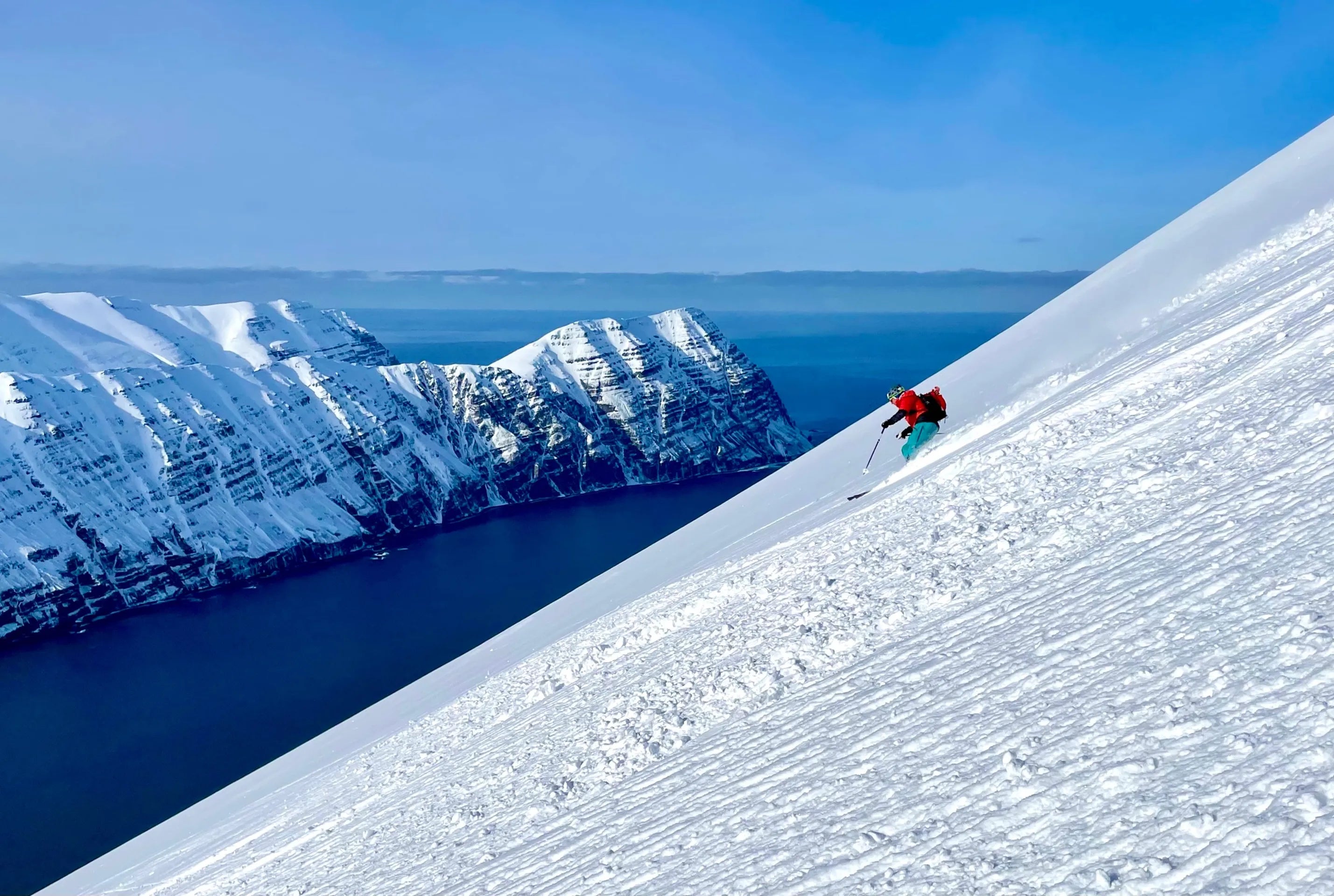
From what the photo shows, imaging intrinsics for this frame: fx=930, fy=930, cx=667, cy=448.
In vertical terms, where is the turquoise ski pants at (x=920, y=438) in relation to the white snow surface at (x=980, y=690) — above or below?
above

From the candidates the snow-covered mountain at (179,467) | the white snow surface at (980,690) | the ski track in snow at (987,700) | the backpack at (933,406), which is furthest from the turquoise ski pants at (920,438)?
the snow-covered mountain at (179,467)

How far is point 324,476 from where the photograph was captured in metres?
171

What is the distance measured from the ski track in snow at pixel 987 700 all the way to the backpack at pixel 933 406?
198 cm

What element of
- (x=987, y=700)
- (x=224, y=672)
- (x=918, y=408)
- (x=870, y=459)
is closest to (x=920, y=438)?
(x=918, y=408)

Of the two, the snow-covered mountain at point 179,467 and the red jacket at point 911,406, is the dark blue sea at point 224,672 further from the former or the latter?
the red jacket at point 911,406

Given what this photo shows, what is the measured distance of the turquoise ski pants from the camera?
656 inches

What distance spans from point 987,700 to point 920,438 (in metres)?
11.0

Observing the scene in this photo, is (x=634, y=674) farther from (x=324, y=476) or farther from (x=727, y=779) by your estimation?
(x=324, y=476)

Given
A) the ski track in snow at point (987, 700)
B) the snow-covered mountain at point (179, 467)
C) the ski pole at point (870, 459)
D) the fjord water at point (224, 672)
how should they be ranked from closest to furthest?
the ski track in snow at point (987, 700)
the ski pole at point (870, 459)
the fjord water at point (224, 672)
the snow-covered mountain at point (179, 467)

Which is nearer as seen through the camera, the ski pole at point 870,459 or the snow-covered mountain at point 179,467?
the ski pole at point 870,459

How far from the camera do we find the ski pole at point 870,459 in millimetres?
17875

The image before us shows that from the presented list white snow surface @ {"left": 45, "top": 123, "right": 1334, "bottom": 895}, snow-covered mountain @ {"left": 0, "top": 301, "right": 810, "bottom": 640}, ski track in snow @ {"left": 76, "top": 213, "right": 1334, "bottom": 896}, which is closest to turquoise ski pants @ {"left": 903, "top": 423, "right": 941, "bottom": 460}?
white snow surface @ {"left": 45, "top": 123, "right": 1334, "bottom": 895}

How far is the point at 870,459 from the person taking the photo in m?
18.7

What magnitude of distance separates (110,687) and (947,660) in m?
92.4
